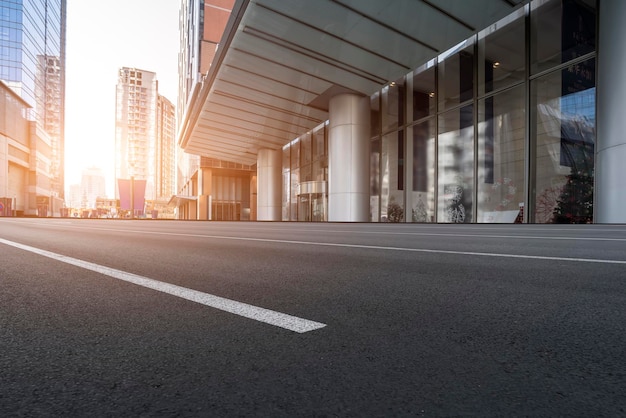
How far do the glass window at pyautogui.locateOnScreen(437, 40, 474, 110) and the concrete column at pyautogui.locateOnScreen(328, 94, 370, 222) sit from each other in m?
3.86

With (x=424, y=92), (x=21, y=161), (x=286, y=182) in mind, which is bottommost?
(x=286, y=182)

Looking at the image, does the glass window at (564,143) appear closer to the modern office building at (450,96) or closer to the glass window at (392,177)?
the modern office building at (450,96)

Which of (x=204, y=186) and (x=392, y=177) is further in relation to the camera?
(x=204, y=186)

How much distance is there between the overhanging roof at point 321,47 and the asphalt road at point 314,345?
12482 millimetres

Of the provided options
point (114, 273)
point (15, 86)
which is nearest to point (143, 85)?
point (15, 86)

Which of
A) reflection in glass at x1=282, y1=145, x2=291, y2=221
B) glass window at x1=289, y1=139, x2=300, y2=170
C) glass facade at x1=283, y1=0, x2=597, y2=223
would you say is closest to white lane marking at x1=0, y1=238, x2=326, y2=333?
glass facade at x1=283, y1=0, x2=597, y2=223

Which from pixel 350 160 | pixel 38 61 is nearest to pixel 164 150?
pixel 38 61

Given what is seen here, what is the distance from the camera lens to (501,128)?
15.0 metres

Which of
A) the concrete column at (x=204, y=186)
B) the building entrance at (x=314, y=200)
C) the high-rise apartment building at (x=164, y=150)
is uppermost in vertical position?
the high-rise apartment building at (x=164, y=150)

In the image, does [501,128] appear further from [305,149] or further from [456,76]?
[305,149]

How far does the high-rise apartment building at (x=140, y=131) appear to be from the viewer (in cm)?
15825

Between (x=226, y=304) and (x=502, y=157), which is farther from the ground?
(x=502, y=157)

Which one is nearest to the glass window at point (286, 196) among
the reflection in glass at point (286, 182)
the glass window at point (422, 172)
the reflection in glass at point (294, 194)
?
the reflection in glass at point (286, 182)

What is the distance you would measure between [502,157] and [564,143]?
7.04ft
